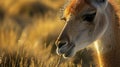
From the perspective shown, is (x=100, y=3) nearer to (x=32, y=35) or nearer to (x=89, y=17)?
(x=89, y=17)

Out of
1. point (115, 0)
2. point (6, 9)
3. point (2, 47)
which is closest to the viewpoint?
point (115, 0)

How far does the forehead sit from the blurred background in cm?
50

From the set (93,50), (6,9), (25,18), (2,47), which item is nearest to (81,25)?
(93,50)

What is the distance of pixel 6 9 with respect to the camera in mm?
21141

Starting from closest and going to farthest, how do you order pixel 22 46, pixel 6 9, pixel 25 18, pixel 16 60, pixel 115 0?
1. pixel 115 0
2. pixel 16 60
3. pixel 22 46
4. pixel 25 18
5. pixel 6 9

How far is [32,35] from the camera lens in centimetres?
1271

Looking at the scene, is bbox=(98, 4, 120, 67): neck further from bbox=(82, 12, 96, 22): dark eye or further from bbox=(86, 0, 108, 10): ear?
bbox=(82, 12, 96, 22): dark eye

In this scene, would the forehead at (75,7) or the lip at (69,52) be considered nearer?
the lip at (69,52)

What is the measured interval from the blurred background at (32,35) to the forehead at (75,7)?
1.63 feet

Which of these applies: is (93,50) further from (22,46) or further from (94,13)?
(22,46)

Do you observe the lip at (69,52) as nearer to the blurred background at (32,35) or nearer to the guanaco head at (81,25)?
the guanaco head at (81,25)

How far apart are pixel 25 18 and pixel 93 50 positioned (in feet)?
41.3

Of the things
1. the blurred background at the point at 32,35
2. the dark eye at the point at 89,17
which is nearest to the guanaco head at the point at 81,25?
the dark eye at the point at 89,17

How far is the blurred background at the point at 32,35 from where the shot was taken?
8.45 meters
